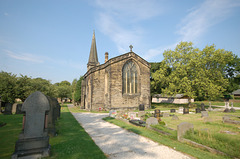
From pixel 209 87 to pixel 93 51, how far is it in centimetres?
2781

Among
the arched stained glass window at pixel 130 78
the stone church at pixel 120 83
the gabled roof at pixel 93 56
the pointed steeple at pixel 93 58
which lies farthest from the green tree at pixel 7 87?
the arched stained glass window at pixel 130 78

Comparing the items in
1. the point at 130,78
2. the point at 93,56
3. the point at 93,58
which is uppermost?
the point at 93,56

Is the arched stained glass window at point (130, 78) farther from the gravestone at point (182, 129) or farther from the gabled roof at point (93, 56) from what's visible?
the gravestone at point (182, 129)

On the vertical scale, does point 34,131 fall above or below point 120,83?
below

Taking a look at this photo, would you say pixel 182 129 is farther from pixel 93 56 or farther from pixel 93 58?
pixel 93 56

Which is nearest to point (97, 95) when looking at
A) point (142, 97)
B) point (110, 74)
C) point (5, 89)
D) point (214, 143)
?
point (110, 74)

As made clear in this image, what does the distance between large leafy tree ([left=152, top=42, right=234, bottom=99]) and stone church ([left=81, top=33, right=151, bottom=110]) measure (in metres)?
5.46

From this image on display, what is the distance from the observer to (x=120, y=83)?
23141 mm

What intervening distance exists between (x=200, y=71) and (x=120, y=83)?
1503 cm

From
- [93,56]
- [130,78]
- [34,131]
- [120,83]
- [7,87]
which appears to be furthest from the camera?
[93,56]

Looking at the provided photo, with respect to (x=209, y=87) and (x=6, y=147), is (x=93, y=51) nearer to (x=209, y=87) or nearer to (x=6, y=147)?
(x=209, y=87)

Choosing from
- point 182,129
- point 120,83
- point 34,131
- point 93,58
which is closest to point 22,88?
point 120,83

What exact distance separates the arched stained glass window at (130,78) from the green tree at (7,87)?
61.6 ft

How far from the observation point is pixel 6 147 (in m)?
5.45
